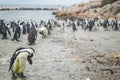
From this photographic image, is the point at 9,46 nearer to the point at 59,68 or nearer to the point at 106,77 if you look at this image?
the point at 59,68

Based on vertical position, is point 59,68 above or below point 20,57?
below

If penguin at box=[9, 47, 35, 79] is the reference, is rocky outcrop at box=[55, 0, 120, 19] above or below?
below

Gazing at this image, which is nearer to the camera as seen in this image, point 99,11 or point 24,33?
point 24,33

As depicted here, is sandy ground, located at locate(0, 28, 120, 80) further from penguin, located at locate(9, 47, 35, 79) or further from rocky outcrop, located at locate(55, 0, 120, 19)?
rocky outcrop, located at locate(55, 0, 120, 19)

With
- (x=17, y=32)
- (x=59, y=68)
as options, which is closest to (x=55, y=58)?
(x=59, y=68)

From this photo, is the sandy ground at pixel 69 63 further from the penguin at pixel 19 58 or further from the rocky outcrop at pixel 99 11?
the rocky outcrop at pixel 99 11

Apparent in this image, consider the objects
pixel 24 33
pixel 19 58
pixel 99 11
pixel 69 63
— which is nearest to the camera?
pixel 19 58

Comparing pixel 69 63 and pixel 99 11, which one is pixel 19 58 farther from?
pixel 99 11

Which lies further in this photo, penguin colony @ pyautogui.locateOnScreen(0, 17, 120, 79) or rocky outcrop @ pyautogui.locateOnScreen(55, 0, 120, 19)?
rocky outcrop @ pyautogui.locateOnScreen(55, 0, 120, 19)

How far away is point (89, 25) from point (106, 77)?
989 inches

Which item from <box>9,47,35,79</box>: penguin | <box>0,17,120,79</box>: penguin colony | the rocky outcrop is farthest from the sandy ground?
the rocky outcrop

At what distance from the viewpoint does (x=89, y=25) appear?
37812 mm

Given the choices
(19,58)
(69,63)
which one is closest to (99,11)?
(69,63)

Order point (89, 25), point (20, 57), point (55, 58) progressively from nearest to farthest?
point (20, 57)
point (55, 58)
point (89, 25)
